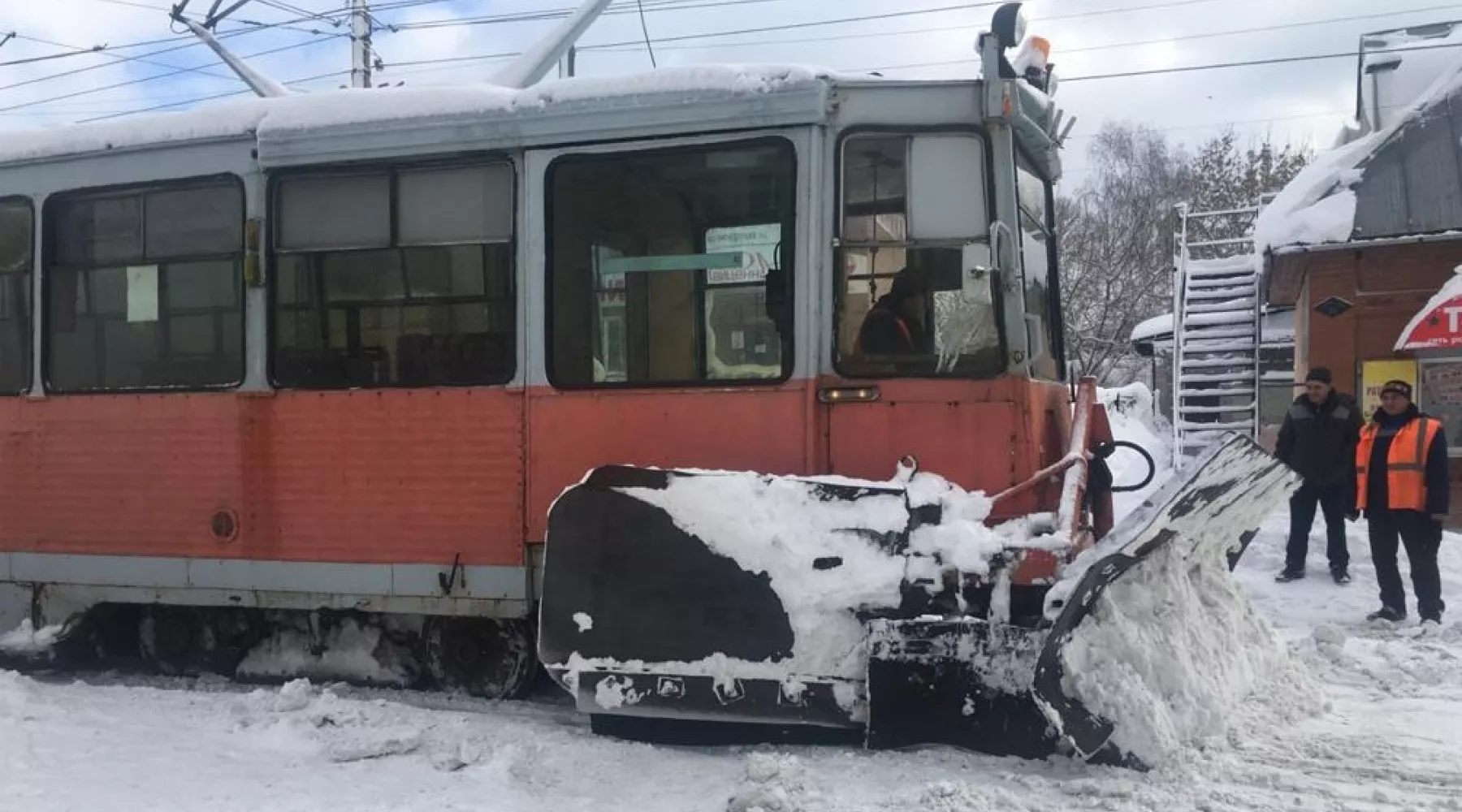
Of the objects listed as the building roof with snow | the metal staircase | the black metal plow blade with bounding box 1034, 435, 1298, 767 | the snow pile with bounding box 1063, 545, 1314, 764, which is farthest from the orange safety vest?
the metal staircase

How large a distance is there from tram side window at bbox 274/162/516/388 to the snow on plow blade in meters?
1.20

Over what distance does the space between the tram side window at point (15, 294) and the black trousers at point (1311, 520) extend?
28.8ft

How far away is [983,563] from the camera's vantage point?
4551 mm

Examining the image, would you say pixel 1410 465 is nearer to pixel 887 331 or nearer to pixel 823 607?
pixel 887 331

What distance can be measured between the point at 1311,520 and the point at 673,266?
20.6 ft

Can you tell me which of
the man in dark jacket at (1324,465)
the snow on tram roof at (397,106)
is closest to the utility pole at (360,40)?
the snow on tram roof at (397,106)

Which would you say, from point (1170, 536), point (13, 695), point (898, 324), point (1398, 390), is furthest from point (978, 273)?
point (13, 695)

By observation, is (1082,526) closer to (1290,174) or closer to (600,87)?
(600,87)

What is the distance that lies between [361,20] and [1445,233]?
16.7 metres

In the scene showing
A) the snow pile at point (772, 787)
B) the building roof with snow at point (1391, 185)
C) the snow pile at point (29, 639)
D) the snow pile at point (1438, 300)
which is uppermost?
the building roof with snow at point (1391, 185)

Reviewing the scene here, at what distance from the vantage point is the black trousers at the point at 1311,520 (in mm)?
8938

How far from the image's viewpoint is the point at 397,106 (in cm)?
574

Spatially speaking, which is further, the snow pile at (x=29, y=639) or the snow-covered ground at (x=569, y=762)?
the snow pile at (x=29, y=639)

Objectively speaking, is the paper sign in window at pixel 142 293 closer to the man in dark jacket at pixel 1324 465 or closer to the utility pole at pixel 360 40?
the man in dark jacket at pixel 1324 465
